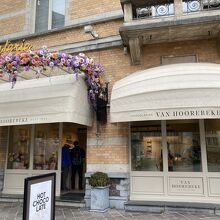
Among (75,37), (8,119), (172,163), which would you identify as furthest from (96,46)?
(172,163)

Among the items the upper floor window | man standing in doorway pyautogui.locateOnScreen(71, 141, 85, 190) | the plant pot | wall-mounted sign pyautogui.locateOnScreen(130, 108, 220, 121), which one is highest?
the upper floor window

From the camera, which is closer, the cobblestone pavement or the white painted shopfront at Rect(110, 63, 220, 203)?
the white painted shopfront at Rect(110, 63, 220, 203)

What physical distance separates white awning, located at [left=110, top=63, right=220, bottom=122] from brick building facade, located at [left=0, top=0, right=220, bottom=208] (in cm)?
93

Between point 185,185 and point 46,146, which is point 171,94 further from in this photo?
point 46,146

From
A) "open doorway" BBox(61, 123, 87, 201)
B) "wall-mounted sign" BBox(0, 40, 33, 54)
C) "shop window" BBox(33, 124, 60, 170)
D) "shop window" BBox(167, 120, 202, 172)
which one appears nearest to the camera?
"shop window" BBox(167, 120, 202, 172)

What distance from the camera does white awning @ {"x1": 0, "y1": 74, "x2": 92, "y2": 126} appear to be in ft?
25.2

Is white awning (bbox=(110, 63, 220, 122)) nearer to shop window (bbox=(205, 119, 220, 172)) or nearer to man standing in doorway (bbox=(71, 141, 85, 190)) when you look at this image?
shop window (bbox=(205, 119, 220, 172))

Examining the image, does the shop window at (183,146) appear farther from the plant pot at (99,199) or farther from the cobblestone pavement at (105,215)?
the plant pot at (99,199)

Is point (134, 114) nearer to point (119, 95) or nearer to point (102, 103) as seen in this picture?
point (119, 95)

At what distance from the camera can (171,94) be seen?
6828 mm

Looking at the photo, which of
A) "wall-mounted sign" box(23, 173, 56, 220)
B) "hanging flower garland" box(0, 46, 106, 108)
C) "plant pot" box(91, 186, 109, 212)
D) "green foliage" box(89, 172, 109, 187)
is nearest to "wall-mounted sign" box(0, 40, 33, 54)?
"hanging flower garland" box(0, 46, 106, 108)

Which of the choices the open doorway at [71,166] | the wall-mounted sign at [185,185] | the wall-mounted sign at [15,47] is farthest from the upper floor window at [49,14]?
the wall-mounted sign at [185,185]

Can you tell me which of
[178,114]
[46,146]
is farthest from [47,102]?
[178,114]

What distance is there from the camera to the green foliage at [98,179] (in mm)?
7559
